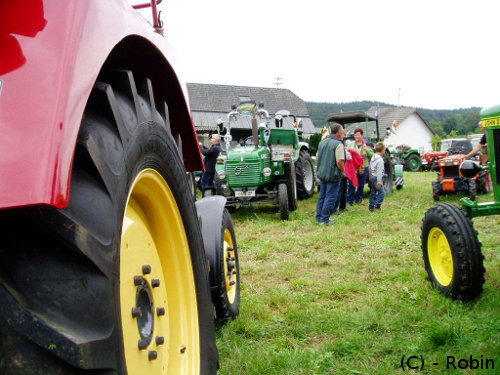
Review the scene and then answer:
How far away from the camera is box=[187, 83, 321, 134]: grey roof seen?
35219mm

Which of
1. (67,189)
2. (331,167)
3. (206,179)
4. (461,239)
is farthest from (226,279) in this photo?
(206,179)

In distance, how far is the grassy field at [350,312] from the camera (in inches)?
106

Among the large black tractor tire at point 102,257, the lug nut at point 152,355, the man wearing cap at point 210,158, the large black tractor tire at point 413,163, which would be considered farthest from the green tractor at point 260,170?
the large black tractor tire at point 413,163

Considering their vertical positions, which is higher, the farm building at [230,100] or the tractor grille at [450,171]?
the farm building at [230,100]

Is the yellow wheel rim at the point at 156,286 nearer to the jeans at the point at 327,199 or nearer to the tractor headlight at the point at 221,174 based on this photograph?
the jeans at the point at 327,199

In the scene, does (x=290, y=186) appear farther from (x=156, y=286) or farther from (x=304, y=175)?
(x=156, y=286)

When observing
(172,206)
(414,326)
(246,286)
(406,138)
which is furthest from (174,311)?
(406,138)

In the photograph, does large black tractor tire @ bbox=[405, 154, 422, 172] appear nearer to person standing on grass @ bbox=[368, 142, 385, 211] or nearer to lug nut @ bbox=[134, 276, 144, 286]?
person standing on grass @ bbox=[368, 142, 385, 211]

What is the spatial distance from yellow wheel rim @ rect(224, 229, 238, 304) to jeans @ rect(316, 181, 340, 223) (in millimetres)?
4315

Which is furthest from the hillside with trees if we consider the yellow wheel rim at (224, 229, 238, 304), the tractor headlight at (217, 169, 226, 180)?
the yellow wheel rim at (224, 229, 238, 304)

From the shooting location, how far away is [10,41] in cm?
89

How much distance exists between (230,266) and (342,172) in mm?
4782

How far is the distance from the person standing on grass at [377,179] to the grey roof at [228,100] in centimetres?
2554

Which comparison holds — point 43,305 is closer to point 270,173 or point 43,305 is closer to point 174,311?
point 174,311
